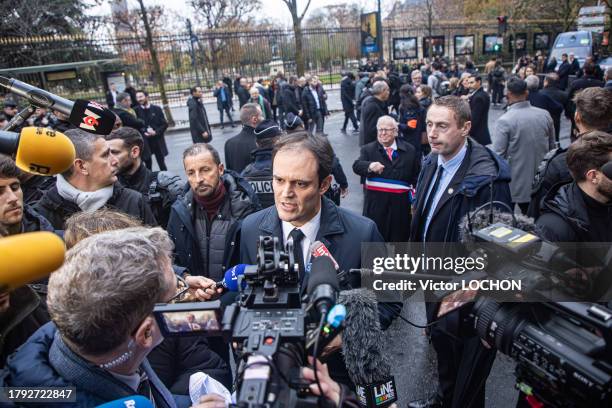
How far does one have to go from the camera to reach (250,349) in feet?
3.69

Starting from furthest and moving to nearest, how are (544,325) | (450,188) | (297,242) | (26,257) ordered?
(450,188) < (297,242) < (544,325) < (26,257)

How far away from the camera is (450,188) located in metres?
3.19

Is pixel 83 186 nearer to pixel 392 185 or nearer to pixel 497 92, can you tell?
pixel 392 185

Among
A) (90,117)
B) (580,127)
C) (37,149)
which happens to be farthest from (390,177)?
(37,149)

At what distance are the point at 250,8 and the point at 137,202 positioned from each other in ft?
124

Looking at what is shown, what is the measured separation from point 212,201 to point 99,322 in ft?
6.69

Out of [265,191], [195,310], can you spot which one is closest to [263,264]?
[195,310]

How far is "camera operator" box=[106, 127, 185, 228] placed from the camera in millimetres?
3760

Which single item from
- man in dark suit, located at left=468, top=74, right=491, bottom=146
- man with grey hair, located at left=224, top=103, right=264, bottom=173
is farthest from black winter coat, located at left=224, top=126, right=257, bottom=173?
man in dark suit, located at left=468, top=74, right=491, bottom=146

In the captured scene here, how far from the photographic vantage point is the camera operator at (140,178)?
12.3 ft

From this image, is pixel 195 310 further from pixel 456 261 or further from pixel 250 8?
pixel 250 8

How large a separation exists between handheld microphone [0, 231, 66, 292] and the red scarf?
2463 mm

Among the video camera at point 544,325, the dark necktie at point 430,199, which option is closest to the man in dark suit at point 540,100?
the dark necktie at point 430,199

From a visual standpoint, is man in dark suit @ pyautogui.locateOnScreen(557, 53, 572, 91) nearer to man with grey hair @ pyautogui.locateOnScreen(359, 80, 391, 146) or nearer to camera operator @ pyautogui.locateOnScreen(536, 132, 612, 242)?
man with grey hair @ pyautogui.locateOnScreen(359, 80, 391, 146)
